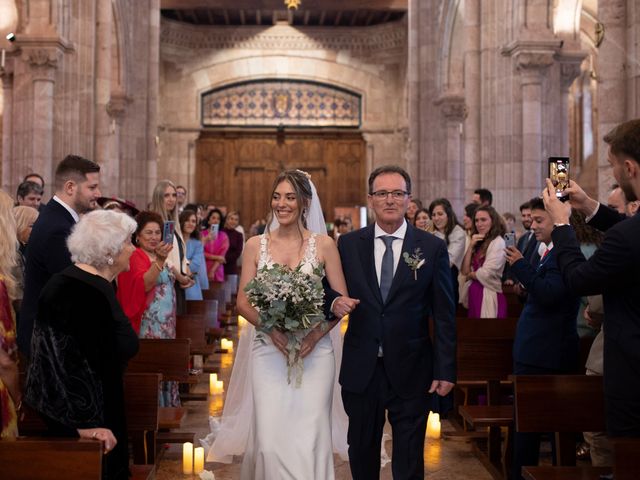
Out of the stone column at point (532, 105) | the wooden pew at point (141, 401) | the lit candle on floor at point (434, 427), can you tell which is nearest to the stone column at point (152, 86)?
the stone column at point (532, 105)

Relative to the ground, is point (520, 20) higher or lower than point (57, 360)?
higher

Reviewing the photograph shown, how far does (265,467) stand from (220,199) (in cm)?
2698

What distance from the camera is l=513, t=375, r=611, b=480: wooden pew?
4762 mm

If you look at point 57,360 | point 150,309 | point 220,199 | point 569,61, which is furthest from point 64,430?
point 220,199

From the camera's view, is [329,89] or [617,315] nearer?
[617,315]

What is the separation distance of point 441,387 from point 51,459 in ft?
6.31

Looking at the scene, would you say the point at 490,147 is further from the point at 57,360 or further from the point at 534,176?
the point at 57,360

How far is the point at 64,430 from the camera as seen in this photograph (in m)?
3.79

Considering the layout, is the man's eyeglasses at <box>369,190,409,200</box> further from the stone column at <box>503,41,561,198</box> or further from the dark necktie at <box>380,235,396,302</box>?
the stone column at <box>503,41,561,198</box>

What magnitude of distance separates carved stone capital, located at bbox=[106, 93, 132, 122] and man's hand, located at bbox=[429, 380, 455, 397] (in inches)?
690

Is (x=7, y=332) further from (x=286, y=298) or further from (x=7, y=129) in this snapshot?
(x=7, y=129)

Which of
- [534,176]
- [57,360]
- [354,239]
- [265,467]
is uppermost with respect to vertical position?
[534,176]

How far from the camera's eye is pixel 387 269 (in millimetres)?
4637

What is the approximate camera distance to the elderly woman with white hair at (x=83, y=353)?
3.74m
